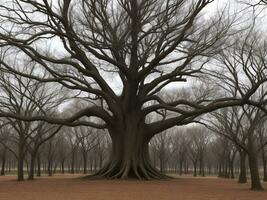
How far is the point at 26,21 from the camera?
23469 millimetres

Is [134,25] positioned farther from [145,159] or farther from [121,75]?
[145,159]

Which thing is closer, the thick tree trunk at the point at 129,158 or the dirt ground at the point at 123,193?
the dirt ground at the point at 123,193

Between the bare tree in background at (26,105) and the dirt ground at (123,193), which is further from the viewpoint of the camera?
the bare tree in background at (26,105)

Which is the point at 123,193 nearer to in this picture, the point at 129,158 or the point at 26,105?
the point at 129,158

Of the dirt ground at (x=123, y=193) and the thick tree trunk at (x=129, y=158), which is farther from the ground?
the thick tree trunk at (x=129, y=158)

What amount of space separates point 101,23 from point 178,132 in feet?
156

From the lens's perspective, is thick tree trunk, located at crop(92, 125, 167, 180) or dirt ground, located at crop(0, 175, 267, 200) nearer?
dirt ground, located at crop(0, 175, 267, 200)

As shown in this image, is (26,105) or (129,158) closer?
(129,158)

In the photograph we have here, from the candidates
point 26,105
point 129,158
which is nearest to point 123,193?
point 129,158

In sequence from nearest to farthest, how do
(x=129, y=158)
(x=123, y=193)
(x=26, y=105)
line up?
(x=123, y=193)
(x=129, y=158)
(x=26, y=105)

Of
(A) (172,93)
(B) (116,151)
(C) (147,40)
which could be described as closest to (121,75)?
(C) (147,40)

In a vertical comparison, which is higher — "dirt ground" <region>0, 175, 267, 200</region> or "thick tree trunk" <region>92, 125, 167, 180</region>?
"thick tree trunk" <region>92, 125, 167, 180</region>

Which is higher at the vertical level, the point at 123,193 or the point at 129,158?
the point at 129,158

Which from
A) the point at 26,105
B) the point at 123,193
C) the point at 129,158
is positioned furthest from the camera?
the point at 26,105
